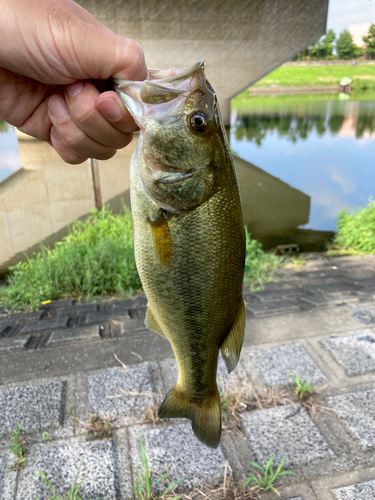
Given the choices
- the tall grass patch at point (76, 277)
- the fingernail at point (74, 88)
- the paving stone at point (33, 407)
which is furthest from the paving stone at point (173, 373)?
the fingernail at point (74, 88)

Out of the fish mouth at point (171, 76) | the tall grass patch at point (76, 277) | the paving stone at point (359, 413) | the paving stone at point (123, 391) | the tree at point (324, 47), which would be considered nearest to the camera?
the fish mouth at point (171, 76)

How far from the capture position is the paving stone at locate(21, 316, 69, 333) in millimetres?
3822

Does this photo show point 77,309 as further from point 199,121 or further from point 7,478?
point 199,121

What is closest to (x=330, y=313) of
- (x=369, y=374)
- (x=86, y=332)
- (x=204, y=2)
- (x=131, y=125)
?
(x=369, y=374)

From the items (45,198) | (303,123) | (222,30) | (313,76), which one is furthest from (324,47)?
(45,198)

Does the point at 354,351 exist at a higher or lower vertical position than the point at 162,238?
lower

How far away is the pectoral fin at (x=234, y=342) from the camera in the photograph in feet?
5.49

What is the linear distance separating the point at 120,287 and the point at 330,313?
270 cm

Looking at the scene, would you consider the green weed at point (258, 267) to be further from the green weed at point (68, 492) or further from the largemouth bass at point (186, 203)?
the largemouth bass at point (186, 203)

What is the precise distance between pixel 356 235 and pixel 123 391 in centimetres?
618

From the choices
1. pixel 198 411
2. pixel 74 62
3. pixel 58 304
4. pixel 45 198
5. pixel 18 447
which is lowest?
pixel 45 198

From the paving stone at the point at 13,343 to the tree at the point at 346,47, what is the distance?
158ft

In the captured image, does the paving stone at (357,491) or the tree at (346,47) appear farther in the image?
the tree at (346,47)

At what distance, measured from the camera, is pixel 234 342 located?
5.56 feet
